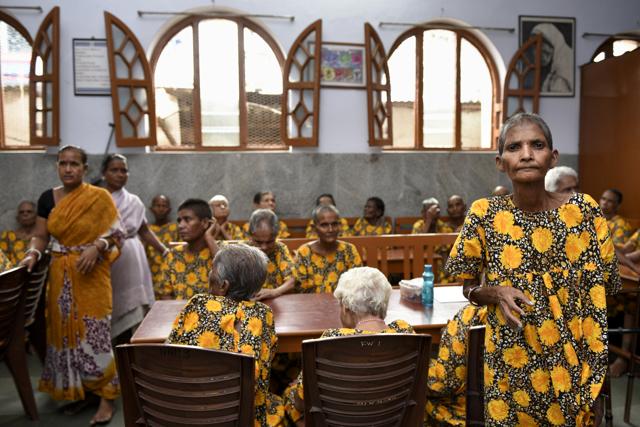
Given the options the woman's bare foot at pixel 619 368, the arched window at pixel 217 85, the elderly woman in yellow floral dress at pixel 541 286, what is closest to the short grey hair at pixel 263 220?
the elderly woman in yellow floral dress at pixel 541 286

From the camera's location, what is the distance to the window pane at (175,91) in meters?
6.32

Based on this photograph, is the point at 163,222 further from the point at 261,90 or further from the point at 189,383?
the point at 189,383

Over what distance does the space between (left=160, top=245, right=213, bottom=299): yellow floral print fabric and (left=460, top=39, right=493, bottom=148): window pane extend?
4.94 meters

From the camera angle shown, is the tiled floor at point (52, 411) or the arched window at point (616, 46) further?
the arched window at point (616, 46)

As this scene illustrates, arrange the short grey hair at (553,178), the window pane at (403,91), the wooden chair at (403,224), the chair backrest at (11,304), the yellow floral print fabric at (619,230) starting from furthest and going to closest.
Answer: the window pane at (403,91) → the wooden chair at (403,224) → the yellow floral print fabric at (619,230) → the chair backrest at (11,304) → the short grey hair at (553,178)

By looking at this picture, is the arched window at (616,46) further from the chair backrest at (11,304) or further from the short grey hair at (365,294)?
the chair backrest at (11,304)

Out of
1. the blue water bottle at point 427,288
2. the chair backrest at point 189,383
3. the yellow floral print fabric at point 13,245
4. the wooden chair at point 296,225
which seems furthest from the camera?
the wooden chair at point 296,225

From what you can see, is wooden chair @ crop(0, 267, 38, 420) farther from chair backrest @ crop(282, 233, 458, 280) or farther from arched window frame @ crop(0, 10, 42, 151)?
arched window frame @ crop(0, 10, 42, 151)

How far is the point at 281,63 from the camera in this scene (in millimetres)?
6461

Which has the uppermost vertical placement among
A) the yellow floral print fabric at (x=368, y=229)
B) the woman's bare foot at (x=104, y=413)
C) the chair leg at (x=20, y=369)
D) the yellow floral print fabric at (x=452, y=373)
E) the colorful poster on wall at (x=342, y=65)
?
the colorful poster on wall at (x=342, y=65)

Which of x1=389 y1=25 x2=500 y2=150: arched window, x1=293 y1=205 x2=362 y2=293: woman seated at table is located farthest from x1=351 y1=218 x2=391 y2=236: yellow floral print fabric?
x1=293 y1=205 x2=362 y2=293: woman seated at table

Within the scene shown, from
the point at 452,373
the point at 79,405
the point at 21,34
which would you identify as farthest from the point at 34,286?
the point at 21,34

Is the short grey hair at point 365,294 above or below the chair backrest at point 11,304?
above

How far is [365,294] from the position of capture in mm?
1881
